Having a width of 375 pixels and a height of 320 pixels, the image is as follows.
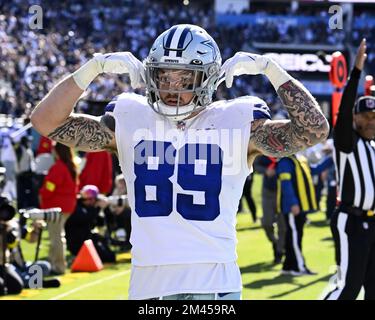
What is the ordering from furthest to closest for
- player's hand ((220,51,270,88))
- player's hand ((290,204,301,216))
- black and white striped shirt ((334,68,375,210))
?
player's hand ((290,204,301,216))
black and white striped shirt ((334,68,375,210))
player's hand ((220,51,270,88))

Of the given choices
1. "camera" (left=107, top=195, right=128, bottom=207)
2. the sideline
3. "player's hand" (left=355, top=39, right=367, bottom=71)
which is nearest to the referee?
"player's hand" (left=355, top=39, right=367, bottom=71)

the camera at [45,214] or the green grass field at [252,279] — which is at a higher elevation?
the camera at [45,214]

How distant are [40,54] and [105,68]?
19628 mm

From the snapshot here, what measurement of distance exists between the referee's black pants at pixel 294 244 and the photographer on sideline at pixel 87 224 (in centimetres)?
195

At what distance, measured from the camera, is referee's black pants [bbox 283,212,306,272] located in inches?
378

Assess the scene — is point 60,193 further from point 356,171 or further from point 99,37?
point 99,37

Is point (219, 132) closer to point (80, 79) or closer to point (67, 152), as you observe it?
point (80, 79)

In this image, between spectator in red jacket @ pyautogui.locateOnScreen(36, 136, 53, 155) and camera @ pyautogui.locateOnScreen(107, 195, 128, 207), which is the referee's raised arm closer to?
camera @ pyautogui.locateOnScreen(107, 195, 128, 207)

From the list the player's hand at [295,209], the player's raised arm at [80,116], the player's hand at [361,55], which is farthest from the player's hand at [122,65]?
the player's hand at [295,209]

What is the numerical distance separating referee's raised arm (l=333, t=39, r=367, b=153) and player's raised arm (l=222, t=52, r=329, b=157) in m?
2.07

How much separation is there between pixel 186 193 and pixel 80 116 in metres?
0.55

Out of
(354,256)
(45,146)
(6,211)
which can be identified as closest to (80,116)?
(354,256)

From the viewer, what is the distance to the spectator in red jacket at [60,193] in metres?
9.26

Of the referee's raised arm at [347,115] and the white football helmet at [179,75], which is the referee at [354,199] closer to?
the referee's raised arm at [347,115]
